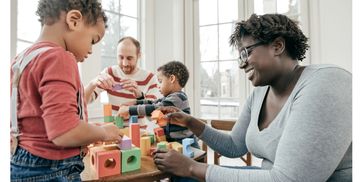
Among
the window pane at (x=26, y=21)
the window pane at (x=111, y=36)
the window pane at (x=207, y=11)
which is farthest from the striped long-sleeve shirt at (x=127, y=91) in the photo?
the window pane at (x=207, y=11)

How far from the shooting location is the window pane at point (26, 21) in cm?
197

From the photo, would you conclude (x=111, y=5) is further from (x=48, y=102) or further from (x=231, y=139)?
(x=48, y=102)

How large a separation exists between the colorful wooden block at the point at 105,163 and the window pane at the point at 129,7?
7.81 ft

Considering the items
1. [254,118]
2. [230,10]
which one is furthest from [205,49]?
[254,118]

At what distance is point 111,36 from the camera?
2.77 meters

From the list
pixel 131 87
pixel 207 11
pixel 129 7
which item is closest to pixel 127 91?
pixel 131 87

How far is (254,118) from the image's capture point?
3.56ft

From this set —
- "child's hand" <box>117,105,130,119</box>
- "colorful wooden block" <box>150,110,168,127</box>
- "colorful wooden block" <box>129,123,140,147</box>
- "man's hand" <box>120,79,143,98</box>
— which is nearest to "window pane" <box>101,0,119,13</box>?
"man's hand" <box>120,79,143,98</box>

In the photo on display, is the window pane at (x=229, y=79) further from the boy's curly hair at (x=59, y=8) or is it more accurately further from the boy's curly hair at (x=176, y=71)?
the boy's curly hair at (x=59, y=8)

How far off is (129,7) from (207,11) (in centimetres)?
98

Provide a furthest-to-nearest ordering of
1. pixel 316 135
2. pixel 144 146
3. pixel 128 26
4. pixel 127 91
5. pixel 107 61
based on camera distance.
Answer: pixel 128 26, pixel 107 61, pixel 127 91, pixel 144 146, pixel 316 135

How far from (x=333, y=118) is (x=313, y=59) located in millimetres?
2005

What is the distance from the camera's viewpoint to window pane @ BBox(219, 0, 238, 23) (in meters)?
3.01
